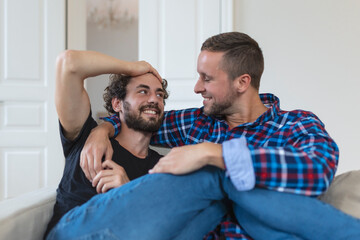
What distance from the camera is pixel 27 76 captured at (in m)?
2.62

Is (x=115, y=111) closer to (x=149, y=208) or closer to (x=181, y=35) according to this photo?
(x=149, y=208)

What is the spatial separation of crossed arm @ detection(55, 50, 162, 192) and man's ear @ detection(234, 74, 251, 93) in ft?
1.58

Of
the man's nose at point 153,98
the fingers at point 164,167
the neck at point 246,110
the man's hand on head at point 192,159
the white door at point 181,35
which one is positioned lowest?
the fingers at point 164,167

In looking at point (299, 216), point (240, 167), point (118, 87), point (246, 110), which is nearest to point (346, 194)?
point (299, 216)

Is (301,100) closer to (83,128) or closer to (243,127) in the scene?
(243,127)

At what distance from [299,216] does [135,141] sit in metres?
0.81

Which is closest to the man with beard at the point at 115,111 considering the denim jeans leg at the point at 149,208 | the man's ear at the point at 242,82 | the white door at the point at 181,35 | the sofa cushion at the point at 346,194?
the denim jeans leg at the point at 149,208

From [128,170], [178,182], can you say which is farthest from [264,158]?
[128,170]

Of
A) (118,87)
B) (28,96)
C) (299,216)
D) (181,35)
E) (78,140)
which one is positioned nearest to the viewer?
(299,216)

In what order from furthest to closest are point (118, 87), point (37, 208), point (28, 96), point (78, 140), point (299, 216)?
point (28, 96) → point (118, 87) → point (78, 140) → point (37, 208) → point (299, 216)

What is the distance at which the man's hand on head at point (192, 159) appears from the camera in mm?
812

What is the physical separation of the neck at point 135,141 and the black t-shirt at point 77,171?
6 centimetres

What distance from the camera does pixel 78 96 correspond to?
116 cm

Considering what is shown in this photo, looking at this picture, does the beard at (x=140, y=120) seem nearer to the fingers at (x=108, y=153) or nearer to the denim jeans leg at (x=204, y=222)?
the fingers at (x=108, y=153)
